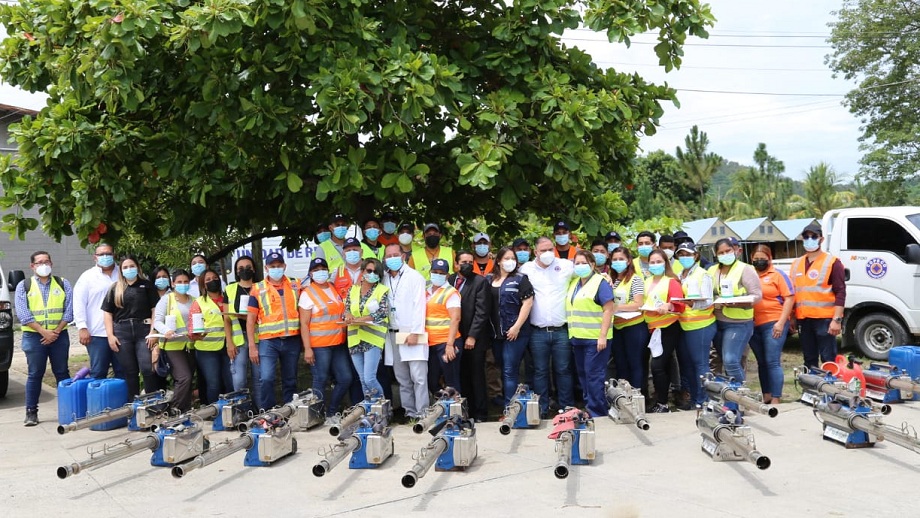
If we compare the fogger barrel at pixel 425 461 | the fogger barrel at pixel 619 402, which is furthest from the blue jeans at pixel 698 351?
the fogger barrel at pixel 425 461

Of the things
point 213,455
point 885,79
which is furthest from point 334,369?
point 885,79

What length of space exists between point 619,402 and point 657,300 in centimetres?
139

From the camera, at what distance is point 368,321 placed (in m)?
8.20

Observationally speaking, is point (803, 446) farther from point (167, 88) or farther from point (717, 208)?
point (717, 208)

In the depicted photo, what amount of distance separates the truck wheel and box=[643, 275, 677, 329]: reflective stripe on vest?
4.71m

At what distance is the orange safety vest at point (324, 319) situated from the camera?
843cm

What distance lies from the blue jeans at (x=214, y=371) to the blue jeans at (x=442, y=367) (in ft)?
7.10

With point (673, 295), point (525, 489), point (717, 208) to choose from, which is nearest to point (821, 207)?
point (717, 208)

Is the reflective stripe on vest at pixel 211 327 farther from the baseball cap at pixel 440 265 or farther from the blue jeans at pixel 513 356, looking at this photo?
the blue jeans at pixel 513 356

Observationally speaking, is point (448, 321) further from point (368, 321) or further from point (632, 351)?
point (632, 351)

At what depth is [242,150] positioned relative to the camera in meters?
8.91

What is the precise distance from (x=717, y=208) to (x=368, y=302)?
4512 cm

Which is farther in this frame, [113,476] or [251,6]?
[251,6]

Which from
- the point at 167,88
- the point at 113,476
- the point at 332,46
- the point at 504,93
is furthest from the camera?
the point at 167,88
